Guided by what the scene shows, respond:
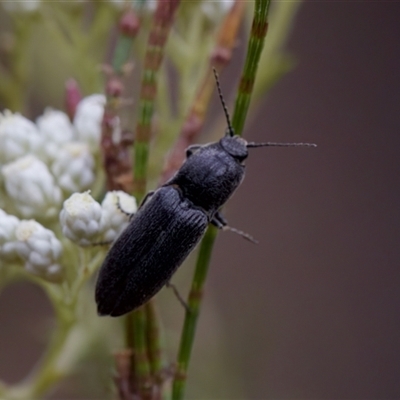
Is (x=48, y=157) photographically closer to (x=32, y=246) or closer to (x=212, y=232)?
(x=32, y=246)

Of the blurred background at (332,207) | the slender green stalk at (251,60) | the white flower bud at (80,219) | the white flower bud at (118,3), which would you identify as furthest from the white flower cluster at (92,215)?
the blurred background at (332,207)

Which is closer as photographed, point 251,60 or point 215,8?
point 251,60

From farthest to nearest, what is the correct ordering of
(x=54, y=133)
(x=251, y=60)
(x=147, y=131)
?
1. (x=54, y=133)
2. (x=147, y=131)
3. (x=251, y=60)

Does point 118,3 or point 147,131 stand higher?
point 118,3

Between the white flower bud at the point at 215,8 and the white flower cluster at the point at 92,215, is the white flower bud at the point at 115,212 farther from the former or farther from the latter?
the white flower bud at the point at 215,8

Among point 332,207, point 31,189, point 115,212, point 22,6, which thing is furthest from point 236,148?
point 332,207

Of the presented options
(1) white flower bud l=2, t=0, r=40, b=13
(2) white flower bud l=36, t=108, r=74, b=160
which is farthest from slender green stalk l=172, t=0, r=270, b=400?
(1) white flower bud l=2, t=0, r=40, b=13
